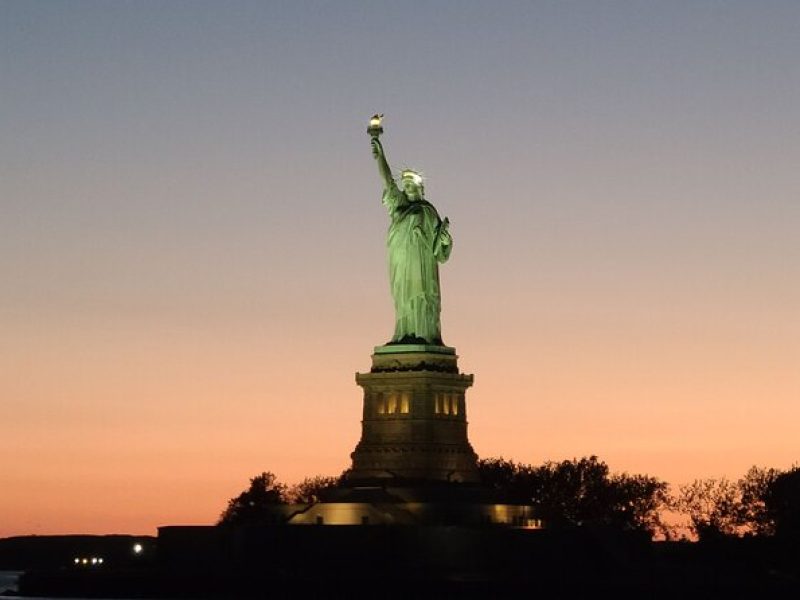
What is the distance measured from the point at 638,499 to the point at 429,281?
1045 inches

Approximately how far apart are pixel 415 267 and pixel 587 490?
2533cm

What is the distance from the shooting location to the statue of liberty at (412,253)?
243 feet

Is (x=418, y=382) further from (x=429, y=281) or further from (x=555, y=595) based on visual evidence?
(x=555, y=595)

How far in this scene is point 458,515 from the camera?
68438 millimetres

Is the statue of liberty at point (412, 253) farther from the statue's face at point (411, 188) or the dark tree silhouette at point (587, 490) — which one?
the dark tree silhouette at point (587, 490)

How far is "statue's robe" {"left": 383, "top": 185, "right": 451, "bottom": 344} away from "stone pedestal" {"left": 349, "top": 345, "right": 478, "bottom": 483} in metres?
1.58

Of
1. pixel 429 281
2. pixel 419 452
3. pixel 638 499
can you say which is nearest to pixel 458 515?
Answer: pixel 419 452

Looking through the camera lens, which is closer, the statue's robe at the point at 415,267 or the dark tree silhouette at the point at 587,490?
the statue's robe at the point at 415,267

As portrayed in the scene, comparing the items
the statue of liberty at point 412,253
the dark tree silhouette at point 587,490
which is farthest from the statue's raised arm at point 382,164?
the dark tree silhouette at point 587,490

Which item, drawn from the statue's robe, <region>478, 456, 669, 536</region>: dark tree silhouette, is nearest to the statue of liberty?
the statue's robe

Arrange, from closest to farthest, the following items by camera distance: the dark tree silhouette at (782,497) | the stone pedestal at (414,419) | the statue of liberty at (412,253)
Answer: the stone pedestal at (414,419), the statue of liberty at (412,253), the dark tree silhouette at (782,497)

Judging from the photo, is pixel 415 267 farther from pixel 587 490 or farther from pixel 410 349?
pixel 587 490

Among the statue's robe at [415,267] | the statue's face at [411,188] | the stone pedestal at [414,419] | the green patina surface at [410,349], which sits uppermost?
the statue's face at [411,188]

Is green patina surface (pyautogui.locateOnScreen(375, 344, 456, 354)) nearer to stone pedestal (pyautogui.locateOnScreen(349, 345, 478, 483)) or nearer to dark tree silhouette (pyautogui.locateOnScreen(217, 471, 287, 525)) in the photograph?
stone pedestal (pyautogui.locateOnScreen(349, 345, 478, 483))
